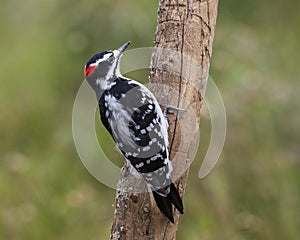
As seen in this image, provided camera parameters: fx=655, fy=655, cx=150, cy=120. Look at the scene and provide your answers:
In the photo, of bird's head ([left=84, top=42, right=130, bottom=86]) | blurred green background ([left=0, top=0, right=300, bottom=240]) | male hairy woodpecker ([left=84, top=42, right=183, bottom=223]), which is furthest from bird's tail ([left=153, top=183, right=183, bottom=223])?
blurred green background ([left=0, top=0, right=300, bottom=240])

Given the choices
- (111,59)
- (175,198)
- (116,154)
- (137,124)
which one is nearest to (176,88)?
(137,124)

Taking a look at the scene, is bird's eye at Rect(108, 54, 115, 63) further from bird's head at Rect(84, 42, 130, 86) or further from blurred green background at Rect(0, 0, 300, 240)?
blurred green background at Rect(0, 0, 300, 240)

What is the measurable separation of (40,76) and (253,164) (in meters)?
2.43

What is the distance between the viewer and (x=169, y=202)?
296 centimetres

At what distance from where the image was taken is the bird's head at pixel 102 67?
324 centimetres

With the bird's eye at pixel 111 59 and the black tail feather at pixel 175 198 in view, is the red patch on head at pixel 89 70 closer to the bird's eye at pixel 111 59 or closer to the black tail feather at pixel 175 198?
the bird's eye at pixel 111 59

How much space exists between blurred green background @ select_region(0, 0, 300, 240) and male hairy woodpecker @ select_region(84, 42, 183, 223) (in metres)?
1.25

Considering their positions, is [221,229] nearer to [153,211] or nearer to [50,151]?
[153,211]

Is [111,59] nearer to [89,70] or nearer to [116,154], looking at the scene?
[89,70]

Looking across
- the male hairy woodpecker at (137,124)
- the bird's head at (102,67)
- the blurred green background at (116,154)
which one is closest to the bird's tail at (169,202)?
the male hairy woodpecker at (137,124)

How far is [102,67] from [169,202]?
77 cm

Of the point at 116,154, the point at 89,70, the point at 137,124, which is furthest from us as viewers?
the point at 116,154

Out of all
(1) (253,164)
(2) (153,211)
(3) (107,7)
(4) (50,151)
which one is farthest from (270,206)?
(3) (107,7)

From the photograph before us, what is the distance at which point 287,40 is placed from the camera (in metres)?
6.37
